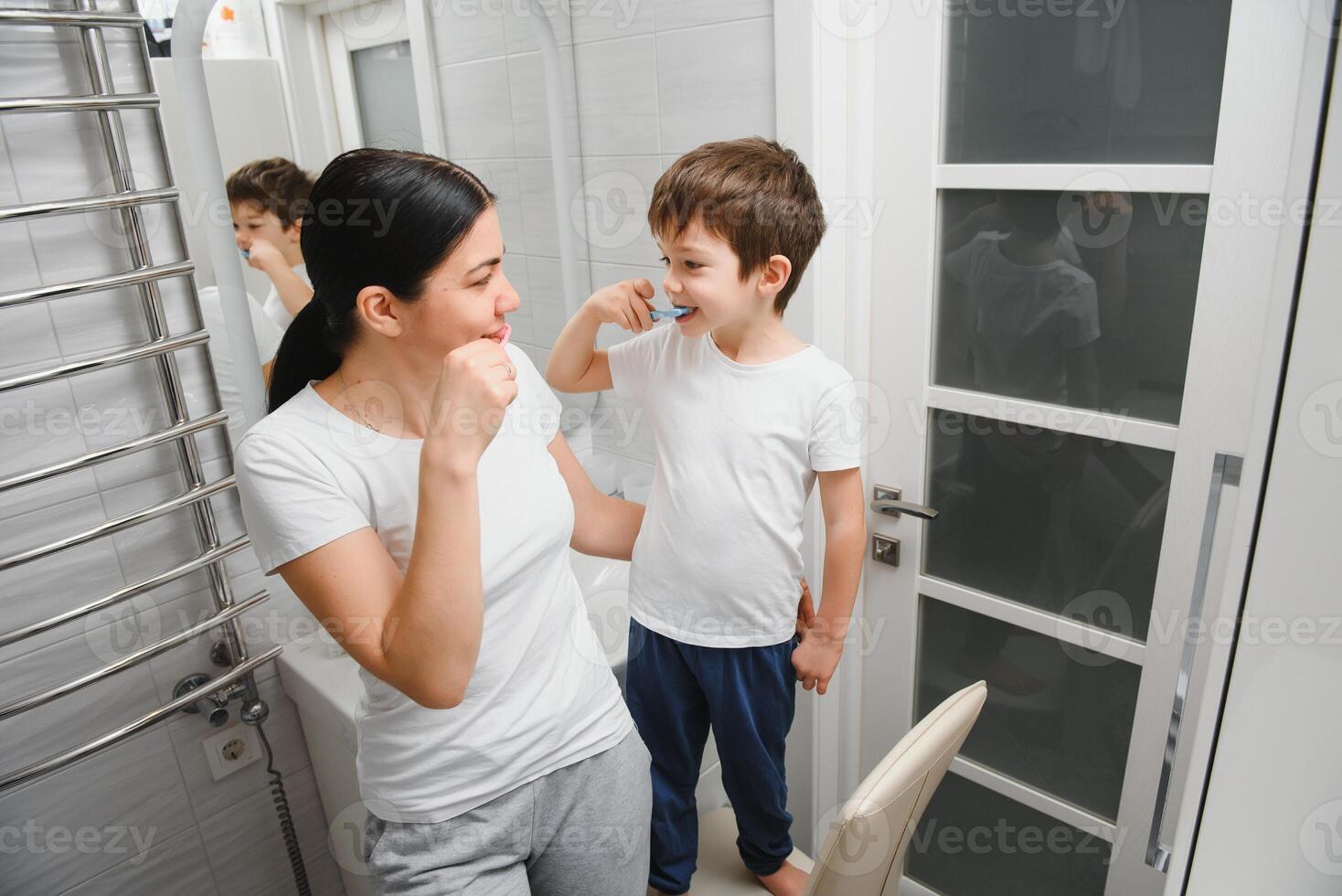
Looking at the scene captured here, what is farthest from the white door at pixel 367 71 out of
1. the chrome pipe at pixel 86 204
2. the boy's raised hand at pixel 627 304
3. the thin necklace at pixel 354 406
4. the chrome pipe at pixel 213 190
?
the thin necklace at pixel 354 406

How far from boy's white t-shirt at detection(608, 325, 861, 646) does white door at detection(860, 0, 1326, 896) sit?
12.8 inches

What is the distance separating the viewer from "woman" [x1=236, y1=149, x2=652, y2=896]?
71cm

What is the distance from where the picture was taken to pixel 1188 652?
805mm

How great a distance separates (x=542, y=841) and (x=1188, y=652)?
25.2 inches

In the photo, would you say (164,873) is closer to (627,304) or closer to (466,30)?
(627,304)

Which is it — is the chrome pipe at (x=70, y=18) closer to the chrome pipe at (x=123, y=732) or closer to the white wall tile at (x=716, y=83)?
the white wall tile at (x=716, y=83)

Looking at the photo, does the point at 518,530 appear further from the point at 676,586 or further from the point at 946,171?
the point at 946,171

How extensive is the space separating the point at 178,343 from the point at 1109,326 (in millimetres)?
1196

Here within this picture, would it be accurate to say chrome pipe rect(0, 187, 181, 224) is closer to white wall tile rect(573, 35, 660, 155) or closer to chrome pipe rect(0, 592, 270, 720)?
chrome pipe rect(0, 592, 270, 720)

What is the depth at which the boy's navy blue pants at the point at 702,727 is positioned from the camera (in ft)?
3.62

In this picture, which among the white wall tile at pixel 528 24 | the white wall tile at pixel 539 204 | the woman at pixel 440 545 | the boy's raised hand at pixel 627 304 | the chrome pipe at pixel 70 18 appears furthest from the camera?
the white wall tile at pixel 539 204

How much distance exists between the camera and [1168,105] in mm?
998

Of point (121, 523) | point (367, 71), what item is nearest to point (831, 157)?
point (367, 71)

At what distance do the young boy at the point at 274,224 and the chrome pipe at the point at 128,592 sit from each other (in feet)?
1.05
